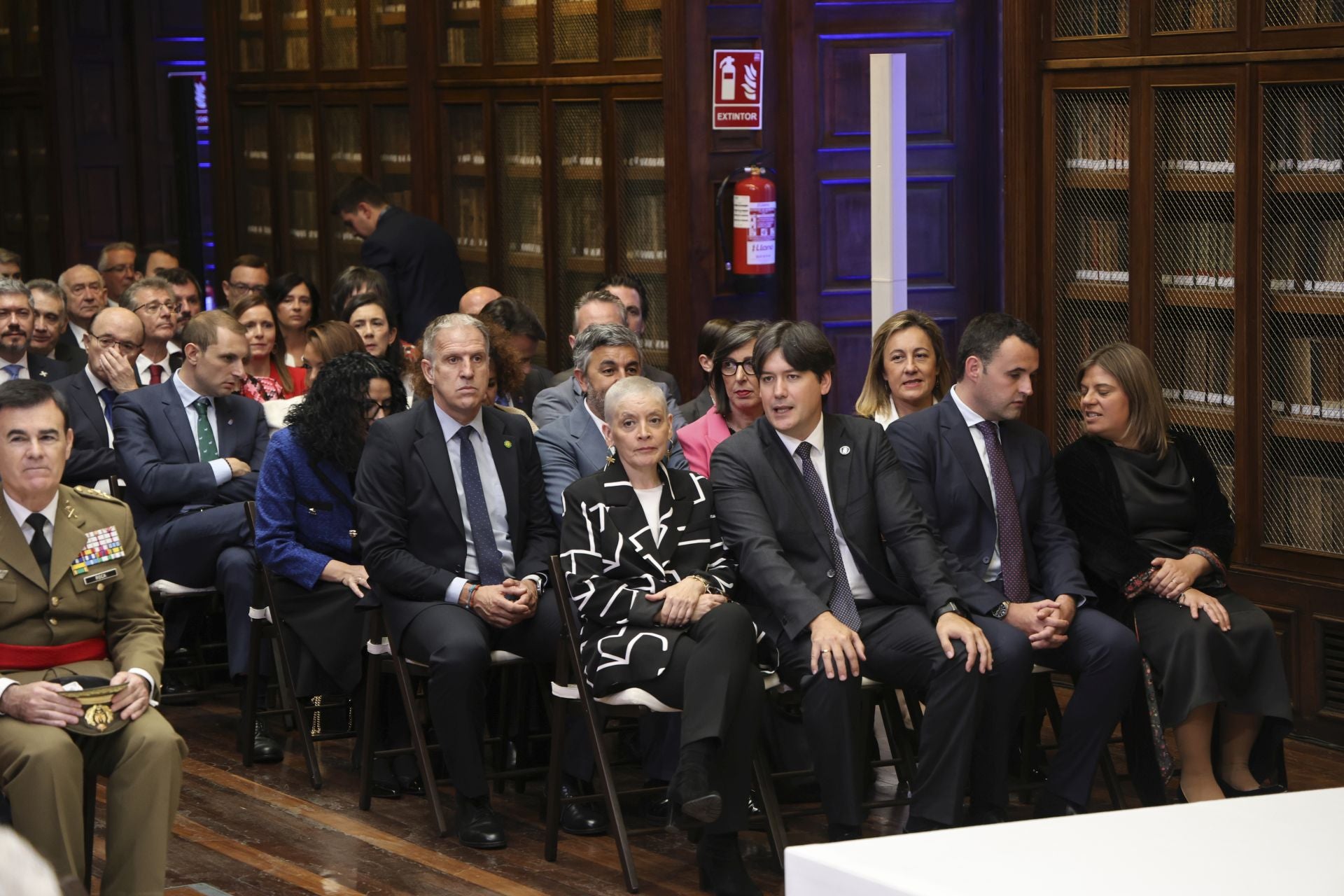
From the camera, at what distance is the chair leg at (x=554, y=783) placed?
4.67 meters

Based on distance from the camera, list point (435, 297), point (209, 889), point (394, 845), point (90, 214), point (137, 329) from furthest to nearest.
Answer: point (90, 214)
point (435, 297)
point (137, 329)
point (394, 845)
point (209, 889)

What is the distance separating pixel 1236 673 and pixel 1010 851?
3.09 metres

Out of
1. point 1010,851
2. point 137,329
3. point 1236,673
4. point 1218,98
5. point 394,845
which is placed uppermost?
point 1218,98

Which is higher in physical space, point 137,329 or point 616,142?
point 616,142

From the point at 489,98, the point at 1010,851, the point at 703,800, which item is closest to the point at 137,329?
the point at 489,98

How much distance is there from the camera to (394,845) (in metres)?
4.81

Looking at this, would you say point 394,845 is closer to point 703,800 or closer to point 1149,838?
point 703,800

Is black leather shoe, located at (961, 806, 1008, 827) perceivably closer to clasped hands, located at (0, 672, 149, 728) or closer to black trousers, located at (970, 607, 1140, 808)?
black trousers, located at (970, 607, 1140, 808)

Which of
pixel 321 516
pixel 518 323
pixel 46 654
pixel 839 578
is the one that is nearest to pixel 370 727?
pixel 321 516

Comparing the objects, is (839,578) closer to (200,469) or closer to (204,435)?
(200,469)

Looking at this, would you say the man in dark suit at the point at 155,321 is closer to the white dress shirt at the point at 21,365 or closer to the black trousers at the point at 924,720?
the white dress shirt at the point at 21,365

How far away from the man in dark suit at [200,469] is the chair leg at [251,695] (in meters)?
0.15

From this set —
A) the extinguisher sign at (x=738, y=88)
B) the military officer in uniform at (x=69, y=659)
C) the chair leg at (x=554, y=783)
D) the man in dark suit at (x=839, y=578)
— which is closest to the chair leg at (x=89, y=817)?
the military officer in uniform at (x=69, y=659)

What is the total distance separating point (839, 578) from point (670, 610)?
50cm
